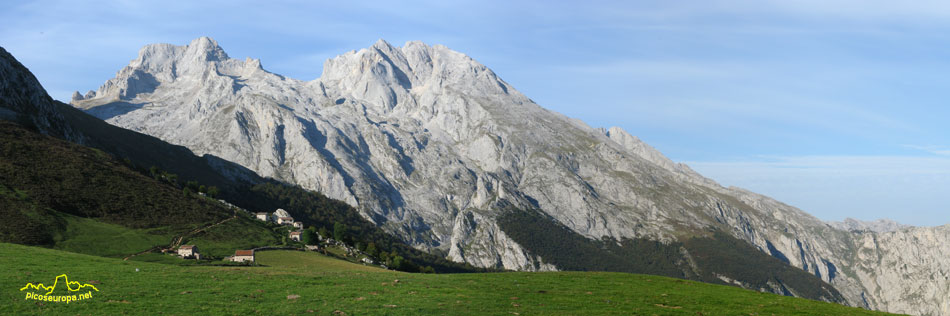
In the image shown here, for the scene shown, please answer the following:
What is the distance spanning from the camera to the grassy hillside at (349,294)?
39.6m

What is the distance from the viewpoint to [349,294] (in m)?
45.3

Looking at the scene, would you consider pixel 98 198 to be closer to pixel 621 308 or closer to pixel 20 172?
pixel 20 172

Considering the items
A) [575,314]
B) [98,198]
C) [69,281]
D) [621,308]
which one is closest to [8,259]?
[69,281]

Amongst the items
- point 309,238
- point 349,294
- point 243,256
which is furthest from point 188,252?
point 349,294

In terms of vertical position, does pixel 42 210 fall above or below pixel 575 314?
above

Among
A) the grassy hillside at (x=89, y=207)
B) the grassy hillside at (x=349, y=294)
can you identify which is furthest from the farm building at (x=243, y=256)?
the grassy hillside at (x=349, y=294)

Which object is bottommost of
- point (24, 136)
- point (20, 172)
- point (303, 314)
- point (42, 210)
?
point (303, 314)

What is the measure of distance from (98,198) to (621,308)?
117 meters

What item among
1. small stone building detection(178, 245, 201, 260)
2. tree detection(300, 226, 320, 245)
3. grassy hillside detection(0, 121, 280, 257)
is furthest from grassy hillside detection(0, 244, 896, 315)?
tree detection(300, 226, 320, 245)

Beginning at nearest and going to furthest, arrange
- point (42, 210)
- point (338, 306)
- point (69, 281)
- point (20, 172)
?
point (338, 306)
point (69, 281)
point (42, 210)
point (20, 172)

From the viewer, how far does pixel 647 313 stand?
4462 centimetres
